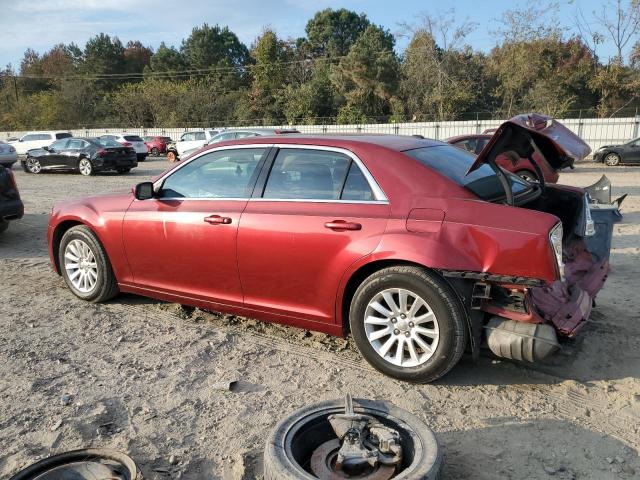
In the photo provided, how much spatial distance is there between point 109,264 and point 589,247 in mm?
4264

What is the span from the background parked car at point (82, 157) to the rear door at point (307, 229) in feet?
53.7

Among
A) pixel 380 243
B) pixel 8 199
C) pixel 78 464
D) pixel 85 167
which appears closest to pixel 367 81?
pixel 85 167

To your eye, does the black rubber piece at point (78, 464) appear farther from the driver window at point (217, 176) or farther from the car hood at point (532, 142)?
the car hood at point (532, 142)

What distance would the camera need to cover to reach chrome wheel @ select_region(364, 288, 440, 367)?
3453mm

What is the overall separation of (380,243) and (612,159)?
2065cm

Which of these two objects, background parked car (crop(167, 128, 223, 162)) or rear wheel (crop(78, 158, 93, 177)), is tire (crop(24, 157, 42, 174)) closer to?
rear wheel (crop(78, 158, 93, 177))

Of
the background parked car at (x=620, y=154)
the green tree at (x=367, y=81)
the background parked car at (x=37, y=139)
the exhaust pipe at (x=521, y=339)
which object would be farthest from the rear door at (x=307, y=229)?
the green tree at (x=367, y=81)

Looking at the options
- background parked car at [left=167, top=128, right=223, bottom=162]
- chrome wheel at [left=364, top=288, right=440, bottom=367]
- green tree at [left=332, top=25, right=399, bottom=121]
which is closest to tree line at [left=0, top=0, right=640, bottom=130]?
green tree at [left=332, top=25, right=399, bottom=121]

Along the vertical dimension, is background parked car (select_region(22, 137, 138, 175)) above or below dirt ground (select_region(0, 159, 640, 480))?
above

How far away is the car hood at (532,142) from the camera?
3.43 metres

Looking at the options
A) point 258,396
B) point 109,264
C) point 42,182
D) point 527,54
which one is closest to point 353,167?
point 258,396

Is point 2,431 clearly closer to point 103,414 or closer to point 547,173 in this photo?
point 103,414

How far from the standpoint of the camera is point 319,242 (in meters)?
3.74

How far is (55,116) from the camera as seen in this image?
53594 mm
